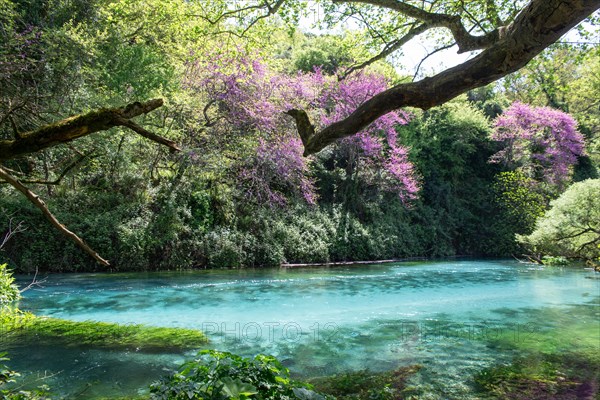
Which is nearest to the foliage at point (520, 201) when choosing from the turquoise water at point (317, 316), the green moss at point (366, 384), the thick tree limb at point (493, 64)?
the turquoise water at point (317, 316)

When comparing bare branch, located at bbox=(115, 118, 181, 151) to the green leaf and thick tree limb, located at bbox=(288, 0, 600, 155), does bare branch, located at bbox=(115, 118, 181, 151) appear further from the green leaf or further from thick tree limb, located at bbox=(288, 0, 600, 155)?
the green leaf

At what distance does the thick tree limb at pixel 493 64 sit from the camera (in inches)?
89.9

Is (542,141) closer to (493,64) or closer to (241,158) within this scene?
(241,158)

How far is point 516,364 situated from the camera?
5887mm

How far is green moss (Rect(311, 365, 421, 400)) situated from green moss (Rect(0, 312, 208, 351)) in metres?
2.34

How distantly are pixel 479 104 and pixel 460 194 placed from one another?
689cm

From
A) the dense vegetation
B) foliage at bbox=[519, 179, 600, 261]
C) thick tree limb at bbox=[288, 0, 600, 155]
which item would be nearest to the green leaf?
thick tree limb at bbox=[288, 0, 600, 155]

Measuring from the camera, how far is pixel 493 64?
2525mm

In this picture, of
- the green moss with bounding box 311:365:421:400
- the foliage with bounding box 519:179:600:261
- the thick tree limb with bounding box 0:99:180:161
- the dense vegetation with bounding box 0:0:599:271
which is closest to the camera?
the thick tree limb with bounding box 0:99:180:161

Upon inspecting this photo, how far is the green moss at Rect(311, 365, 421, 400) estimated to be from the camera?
179 inches

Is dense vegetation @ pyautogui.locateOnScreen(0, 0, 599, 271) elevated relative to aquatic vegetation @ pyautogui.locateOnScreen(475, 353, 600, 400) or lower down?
elevated

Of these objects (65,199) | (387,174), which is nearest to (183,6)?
(65,199)

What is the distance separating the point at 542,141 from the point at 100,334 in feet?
81.4

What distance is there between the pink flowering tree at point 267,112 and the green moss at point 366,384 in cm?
1151
